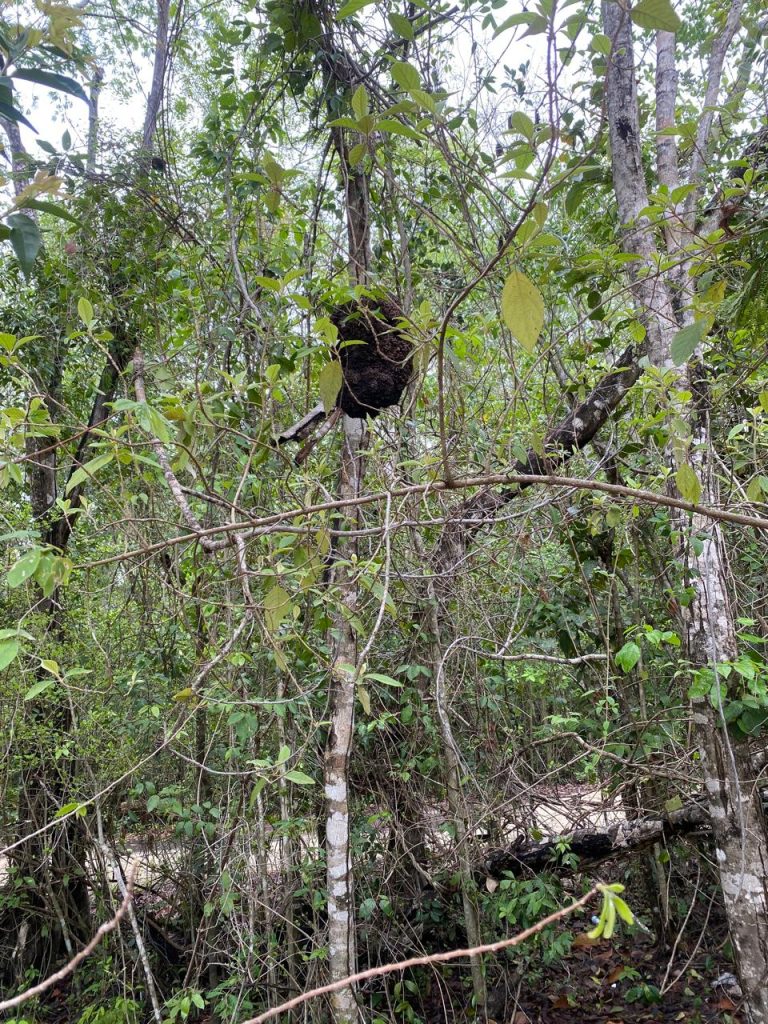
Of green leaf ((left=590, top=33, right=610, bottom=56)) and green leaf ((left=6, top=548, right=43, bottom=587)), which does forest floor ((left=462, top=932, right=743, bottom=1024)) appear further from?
green leaf ((left=590, top=33, right=610, bottom=56))

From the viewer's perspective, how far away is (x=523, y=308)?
34.8 inches

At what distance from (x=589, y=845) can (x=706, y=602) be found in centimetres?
131

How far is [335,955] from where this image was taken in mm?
2039

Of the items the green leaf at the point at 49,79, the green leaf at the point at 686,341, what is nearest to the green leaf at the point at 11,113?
the green leaf at the point at 49,79

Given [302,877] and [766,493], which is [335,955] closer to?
[302,877]

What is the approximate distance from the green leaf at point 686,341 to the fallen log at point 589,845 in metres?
1.90

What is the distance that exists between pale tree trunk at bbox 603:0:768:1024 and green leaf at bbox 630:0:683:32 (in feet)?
3.12

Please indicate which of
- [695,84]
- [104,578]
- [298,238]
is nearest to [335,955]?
[104,578]

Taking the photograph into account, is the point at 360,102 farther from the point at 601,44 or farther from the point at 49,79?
the point at 49,79

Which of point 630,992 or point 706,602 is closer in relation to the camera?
point 706,602

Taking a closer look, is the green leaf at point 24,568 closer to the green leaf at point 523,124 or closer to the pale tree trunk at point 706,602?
the green leaf at point 523,124

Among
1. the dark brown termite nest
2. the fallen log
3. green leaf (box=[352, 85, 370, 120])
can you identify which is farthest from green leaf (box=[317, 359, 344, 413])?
the fallen log

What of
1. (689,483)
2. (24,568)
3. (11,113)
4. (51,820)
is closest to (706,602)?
(689,483)

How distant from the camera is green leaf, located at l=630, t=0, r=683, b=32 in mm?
793
